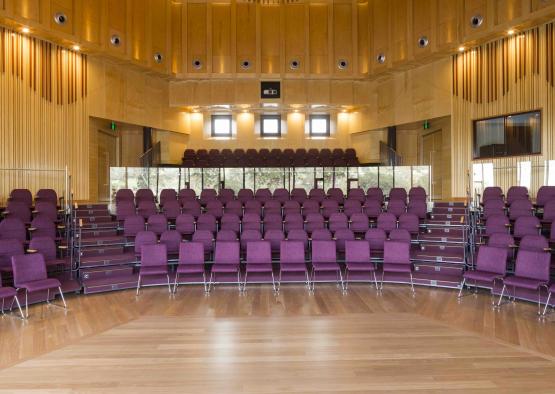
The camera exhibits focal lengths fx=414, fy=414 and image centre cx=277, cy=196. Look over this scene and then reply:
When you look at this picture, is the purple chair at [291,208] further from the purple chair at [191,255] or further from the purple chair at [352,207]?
the purple chair at [191,255]

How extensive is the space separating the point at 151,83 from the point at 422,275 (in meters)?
11.4

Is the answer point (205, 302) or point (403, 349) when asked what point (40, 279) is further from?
point (403, 349)

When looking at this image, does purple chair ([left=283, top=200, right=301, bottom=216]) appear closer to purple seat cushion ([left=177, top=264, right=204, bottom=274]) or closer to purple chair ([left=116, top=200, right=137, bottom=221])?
purple seat cushion ([left=177, top=264, right=204, bottom=274])

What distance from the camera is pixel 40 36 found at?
429 inches

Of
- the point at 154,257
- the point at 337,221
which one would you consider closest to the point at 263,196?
the point at 337,221

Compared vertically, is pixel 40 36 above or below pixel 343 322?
above

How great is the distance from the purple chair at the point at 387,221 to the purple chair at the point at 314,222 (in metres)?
1.23

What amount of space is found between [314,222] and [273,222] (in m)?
0.90

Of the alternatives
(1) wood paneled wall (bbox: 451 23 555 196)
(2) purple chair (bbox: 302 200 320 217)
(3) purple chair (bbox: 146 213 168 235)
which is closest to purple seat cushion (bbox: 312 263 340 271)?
(2) purple chair (bbox: 302 200 320 217)

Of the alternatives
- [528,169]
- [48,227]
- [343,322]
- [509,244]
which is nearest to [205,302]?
[343,322]

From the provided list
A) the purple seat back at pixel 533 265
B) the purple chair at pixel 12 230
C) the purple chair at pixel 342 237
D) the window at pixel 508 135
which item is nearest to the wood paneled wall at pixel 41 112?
the purple chair at pixel 12 230

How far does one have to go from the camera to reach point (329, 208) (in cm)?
1000

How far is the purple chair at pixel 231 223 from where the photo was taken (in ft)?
29.2

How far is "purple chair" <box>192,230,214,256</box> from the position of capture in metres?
8.14
